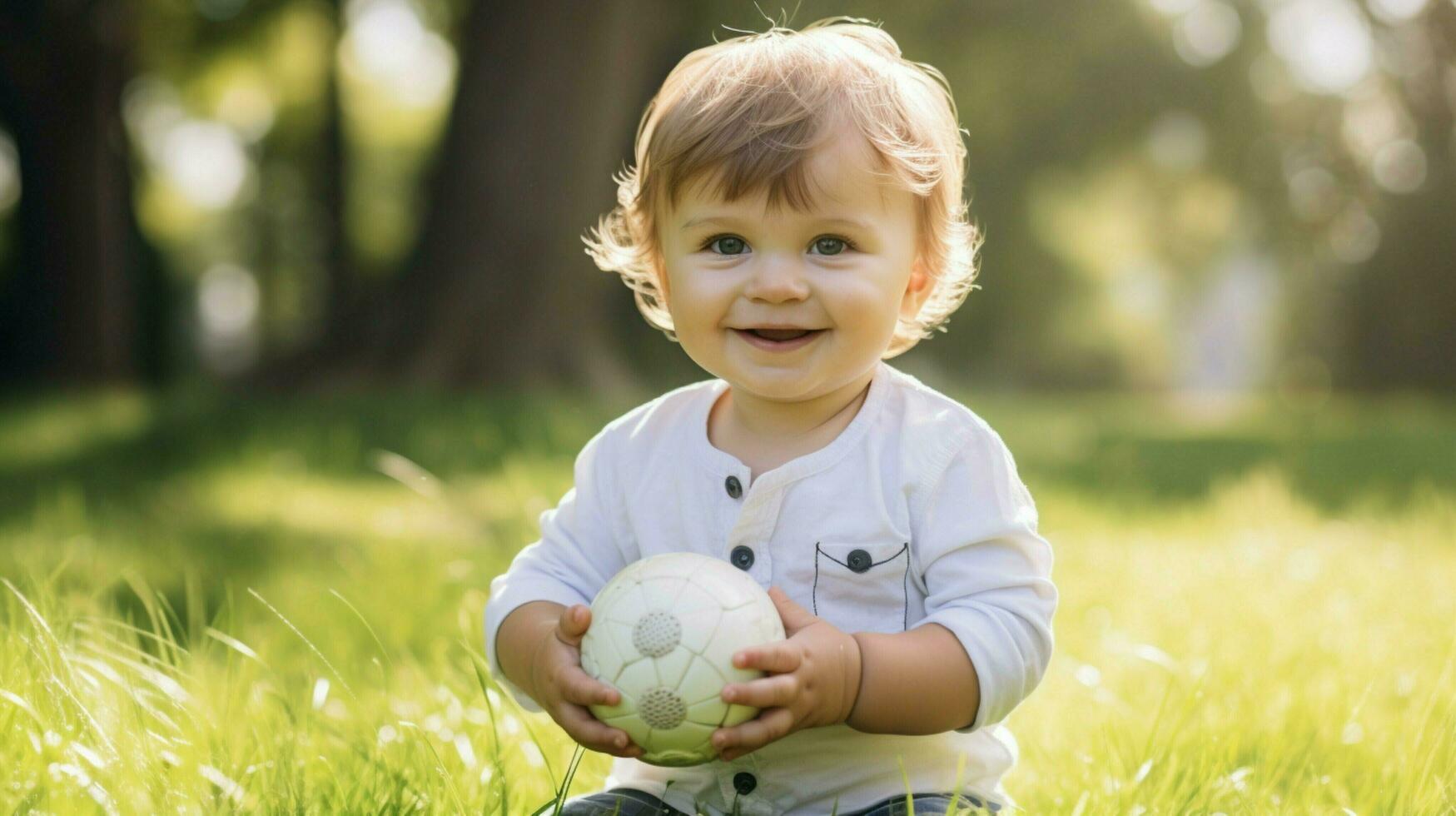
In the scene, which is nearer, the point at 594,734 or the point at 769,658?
the point at 769,658

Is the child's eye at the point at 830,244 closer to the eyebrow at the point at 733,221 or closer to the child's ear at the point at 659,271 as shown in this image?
the eyebrow at the point at 733,221

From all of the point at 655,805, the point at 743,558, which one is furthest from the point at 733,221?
the point at 655,805

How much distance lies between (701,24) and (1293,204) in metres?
9.71

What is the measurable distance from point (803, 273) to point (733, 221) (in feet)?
0.45

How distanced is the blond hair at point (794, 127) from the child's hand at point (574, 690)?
70 centimetres

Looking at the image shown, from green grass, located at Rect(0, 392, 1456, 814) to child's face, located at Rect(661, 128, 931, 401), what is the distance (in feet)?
2.40

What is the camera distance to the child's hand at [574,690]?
190 centimetres

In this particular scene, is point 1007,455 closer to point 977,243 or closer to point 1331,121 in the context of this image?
point 977,243

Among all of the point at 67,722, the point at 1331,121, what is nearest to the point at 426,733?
the point at 67,722

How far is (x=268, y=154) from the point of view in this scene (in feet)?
80.0

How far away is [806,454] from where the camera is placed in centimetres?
224

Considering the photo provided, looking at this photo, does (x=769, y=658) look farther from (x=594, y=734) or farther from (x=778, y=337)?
(x=778, y=337)

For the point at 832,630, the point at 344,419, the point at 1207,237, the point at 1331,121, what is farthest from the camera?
the point at 1207,237

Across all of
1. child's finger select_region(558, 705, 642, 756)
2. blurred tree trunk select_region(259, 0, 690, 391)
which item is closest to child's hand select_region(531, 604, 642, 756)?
child's finger select_region(558, 705, 642, 756)
